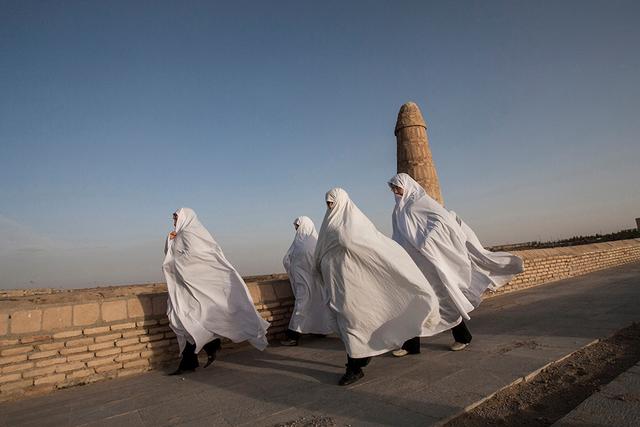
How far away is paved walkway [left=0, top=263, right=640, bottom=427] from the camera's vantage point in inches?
100

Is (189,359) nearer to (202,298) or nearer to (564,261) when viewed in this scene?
(202,298)

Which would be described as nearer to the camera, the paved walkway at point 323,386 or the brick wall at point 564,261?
the paved walkway at point 323,386

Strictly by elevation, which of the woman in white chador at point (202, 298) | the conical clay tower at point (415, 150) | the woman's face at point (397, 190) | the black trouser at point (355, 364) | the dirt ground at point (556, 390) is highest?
the conical clay tower at point (415, 150)

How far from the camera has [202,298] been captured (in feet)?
14.3

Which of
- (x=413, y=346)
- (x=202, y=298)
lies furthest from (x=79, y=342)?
(x=413, y=346)

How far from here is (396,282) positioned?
11.3 feet

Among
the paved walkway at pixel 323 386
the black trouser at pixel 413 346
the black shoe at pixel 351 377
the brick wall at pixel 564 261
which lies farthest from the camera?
the brick wall at pixel 564 261

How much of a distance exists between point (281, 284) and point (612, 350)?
152 inches

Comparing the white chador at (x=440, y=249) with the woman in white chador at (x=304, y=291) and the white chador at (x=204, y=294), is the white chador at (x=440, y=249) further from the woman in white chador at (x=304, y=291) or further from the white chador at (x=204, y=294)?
the white chador at (x=204, y=294)

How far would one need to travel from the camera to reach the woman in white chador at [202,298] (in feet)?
13.6

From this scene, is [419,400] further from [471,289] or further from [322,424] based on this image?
[471,289]

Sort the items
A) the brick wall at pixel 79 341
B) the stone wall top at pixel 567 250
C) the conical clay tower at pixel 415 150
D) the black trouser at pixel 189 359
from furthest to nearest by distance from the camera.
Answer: the conical clay tower at pixel 415 150 → the stone wall top at pixel 567 250 → the black trouser at pixel 189 359 → the brick wall at pixel 79 341

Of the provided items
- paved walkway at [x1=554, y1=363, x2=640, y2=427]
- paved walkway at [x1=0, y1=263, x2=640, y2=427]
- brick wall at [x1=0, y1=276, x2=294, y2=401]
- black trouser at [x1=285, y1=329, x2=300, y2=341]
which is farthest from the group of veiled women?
paved walkway at [x1=554, y1=363, x2=640, y2=427]

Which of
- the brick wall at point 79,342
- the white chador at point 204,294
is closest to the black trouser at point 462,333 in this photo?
the white chador at point 204,294
